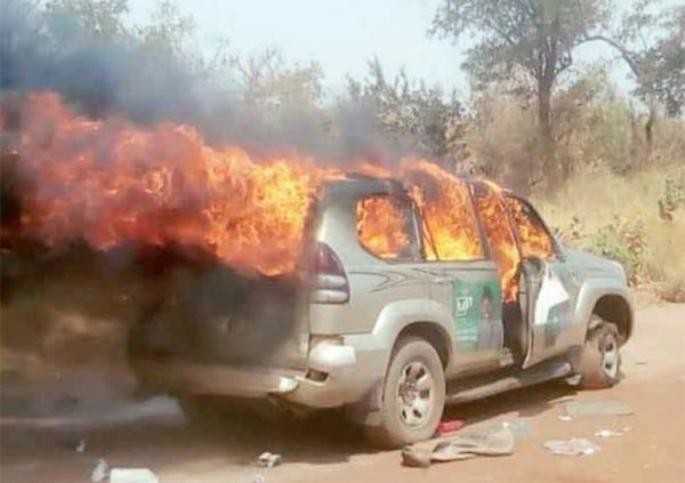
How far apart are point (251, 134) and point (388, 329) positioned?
168 centimetres

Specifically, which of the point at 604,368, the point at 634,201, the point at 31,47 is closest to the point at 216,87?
the point at 31,47

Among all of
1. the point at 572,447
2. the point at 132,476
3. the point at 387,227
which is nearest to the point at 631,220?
the point at 572,447

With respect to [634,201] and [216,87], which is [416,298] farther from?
[634,201]

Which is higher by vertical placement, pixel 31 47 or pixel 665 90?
pixel 665 90

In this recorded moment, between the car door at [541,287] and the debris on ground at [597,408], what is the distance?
48 centimetres

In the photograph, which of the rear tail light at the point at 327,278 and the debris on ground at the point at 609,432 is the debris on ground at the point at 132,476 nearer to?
the rear tail light at the point at 327,278

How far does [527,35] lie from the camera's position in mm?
30766

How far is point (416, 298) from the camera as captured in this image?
7.68m

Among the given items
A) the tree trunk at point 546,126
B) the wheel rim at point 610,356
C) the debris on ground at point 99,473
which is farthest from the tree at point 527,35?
the debris on ground at point 99,473

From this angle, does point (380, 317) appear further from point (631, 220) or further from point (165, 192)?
point (631, 220)

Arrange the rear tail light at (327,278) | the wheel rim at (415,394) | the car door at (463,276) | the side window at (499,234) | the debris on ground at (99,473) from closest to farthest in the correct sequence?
the debris on ground at (99,473)
the rear tail light at (327,278)
the wheel rim at (415,394)
the car door at (463,276)
the side window at (499,234)

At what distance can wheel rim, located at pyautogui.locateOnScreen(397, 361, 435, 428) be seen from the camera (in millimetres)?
7625

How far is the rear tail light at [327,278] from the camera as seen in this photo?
280 inches

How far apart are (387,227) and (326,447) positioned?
5.30 ft
